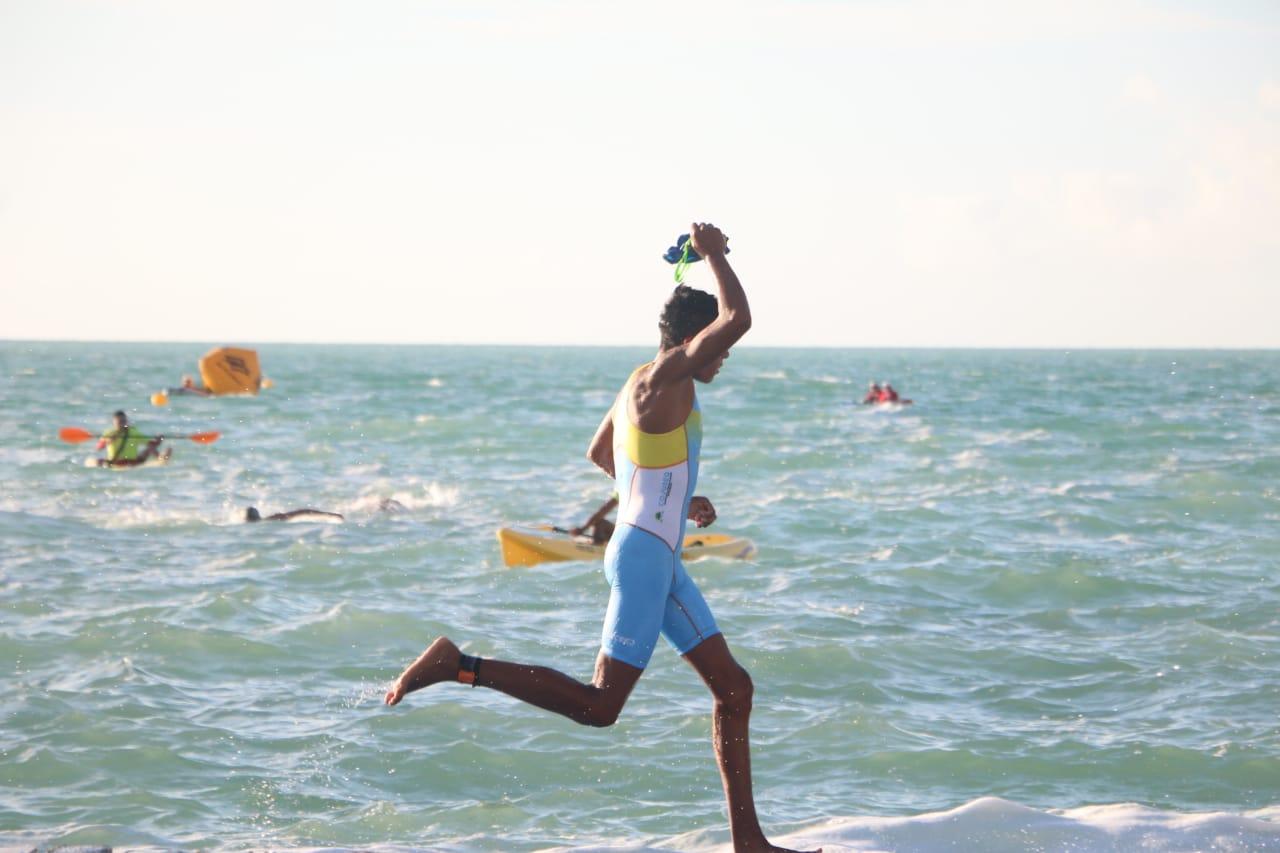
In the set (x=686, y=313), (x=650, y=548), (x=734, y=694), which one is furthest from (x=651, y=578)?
(x=686, y=313)

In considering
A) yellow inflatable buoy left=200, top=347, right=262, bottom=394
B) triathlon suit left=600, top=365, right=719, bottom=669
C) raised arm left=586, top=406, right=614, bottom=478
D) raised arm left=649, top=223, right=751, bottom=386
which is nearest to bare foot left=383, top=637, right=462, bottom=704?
triathlon suit left=600, top=365, right=719, bottom=669

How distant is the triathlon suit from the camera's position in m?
5.29

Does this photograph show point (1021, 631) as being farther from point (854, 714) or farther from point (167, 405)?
point (167, 405)

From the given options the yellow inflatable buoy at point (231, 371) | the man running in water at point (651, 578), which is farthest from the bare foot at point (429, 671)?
the yellow inflatable buoy at point (231, 371)

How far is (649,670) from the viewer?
11.0m

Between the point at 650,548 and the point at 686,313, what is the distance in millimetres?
857

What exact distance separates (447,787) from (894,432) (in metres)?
32.8

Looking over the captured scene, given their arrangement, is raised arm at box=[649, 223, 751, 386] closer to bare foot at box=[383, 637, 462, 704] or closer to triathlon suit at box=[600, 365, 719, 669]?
triathlon suit at box=[600, 365, 719, 669]

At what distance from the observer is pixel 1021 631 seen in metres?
12.9

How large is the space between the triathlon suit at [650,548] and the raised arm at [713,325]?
0.56 ft

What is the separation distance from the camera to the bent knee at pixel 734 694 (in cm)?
543

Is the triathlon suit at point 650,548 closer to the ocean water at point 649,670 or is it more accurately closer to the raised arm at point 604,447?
the raised arm at point 604,447

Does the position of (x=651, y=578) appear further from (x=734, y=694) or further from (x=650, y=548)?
(x=734, y=694)

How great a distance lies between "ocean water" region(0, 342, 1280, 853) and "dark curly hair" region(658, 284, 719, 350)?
2085mm
